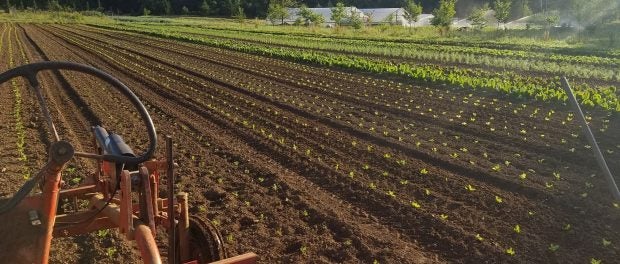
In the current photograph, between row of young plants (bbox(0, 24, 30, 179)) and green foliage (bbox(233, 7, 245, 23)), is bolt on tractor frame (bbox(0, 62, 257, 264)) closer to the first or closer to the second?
row of young plants (bbox(0, 24, 30, 179))

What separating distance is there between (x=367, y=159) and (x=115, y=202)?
4376 millimetres

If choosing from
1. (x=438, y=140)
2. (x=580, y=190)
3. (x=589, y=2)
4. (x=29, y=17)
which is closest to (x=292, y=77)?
(x=438, y=140)

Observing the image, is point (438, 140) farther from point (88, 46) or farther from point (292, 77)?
point (88, 46)

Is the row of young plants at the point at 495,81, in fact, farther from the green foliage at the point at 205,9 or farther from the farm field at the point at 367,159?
the green foliage at the point at 205,9

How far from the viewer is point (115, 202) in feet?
13.1

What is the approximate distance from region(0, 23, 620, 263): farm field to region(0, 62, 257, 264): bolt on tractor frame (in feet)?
3.89

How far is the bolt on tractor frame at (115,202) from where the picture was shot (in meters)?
2.52

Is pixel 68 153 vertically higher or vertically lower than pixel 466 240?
higher

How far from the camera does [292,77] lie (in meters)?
16.0

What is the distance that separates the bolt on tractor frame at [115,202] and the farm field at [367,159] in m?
1.18

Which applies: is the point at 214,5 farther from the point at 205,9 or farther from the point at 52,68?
the point at 52,68

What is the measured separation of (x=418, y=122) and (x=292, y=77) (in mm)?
6731

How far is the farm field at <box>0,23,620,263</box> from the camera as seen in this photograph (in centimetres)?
502

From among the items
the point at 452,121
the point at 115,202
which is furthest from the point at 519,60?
the point at 115,202
